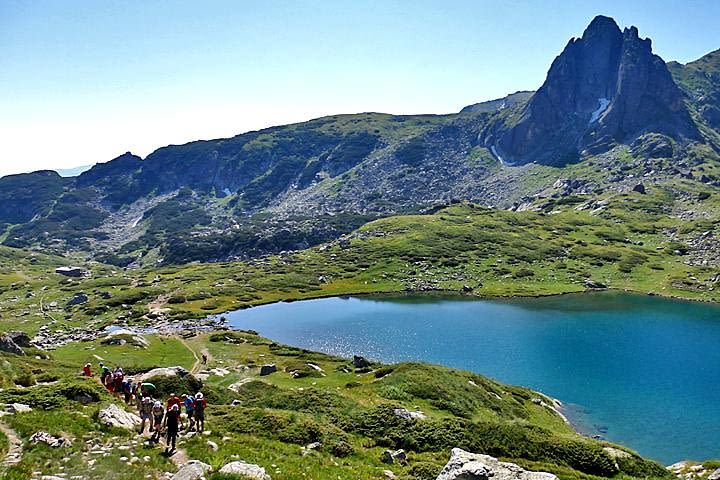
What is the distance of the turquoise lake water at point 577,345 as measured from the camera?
5888 cm

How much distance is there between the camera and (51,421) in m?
A: 23.0

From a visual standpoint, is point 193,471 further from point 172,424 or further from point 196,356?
point 196,356

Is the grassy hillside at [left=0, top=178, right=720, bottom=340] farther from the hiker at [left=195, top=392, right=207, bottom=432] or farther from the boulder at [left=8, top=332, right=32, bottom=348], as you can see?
the hiker at [left=195, top=392, right=207, bottom=432]

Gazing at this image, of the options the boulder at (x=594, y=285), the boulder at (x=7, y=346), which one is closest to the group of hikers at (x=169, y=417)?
the boulder at (x=7, y=346)

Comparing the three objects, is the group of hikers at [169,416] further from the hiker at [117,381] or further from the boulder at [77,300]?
the boulder at [77,300]

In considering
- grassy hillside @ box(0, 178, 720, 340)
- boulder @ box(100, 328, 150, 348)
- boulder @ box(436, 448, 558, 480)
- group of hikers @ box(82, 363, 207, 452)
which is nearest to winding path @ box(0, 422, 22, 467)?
group of hikers @ box(82, 363, 207, 452)

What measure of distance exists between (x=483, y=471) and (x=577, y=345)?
8398cm

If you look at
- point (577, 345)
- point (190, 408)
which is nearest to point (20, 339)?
point (190, 408)

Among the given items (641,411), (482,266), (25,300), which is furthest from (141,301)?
(641,411)

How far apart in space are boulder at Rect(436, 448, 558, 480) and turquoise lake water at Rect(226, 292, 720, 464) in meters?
38.8

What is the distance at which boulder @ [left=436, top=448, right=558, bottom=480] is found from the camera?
19438 millimetres

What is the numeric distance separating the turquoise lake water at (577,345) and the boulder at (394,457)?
36.5m

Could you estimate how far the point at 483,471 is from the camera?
20.0m

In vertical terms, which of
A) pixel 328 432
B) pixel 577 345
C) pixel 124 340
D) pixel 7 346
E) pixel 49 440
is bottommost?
pixel 577 345
